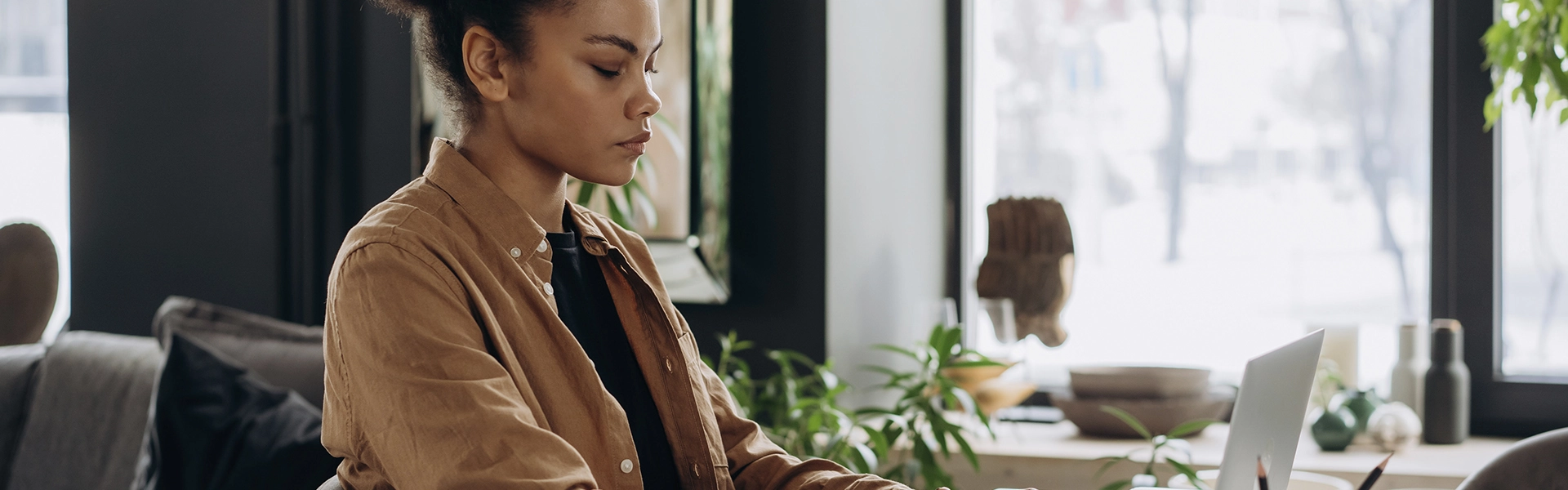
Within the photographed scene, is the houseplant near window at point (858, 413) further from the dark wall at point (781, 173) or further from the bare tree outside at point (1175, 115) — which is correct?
the bare tree outside at point (1175, 115)

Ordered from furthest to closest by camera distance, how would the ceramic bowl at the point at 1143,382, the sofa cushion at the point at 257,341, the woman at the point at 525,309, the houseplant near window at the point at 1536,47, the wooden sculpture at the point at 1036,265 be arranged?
the wooden sculpture at the point at 1036,265
the ceramic bowl at the point at 1143,382
the sofa cushion at the point at 257,341
the houseplant near window at the point at 1536,47
the woman at the point at 525,309

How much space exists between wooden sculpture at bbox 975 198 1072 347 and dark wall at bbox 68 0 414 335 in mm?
1208

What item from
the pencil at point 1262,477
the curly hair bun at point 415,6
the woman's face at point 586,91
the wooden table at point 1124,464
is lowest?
the wooden table at point 1124,464

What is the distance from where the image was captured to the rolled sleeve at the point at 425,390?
0.87m

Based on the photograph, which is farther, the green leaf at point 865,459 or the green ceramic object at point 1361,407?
the green ceramic object at point 1361,407

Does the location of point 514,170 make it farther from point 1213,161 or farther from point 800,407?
point 1213,161

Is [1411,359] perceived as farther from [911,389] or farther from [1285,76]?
[911,389]

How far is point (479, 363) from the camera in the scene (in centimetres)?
90

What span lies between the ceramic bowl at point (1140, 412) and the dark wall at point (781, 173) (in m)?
0.51

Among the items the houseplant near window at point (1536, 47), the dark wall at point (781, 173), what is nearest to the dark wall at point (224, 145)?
the dark wall at point (781, 173)

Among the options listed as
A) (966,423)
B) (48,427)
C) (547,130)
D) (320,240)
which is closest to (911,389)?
(966,423)

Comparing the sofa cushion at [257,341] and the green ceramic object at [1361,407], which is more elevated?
the sofa cushion at [257,341]

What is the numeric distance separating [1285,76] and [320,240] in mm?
1997

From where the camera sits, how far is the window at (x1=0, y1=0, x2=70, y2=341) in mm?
2721
